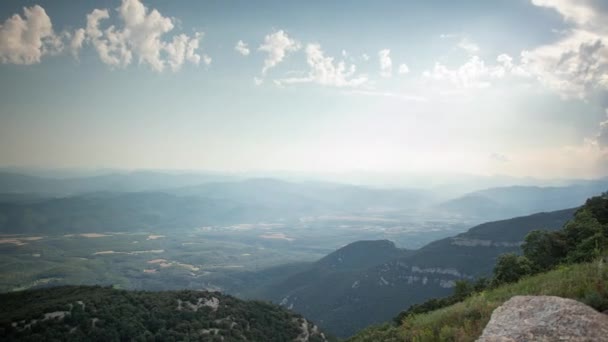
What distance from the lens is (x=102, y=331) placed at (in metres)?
52.2

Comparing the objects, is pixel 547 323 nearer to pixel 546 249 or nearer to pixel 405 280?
pixel 546 249

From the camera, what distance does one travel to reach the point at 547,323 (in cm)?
1103

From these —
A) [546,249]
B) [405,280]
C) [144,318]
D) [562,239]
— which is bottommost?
[405,280]

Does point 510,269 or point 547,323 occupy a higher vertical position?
point 547,323

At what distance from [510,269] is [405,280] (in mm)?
→ 145025

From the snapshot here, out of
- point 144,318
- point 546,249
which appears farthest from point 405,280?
point 546,249

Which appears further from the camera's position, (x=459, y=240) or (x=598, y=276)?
(x=459, y=240)

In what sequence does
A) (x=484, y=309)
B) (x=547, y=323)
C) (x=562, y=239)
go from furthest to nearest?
(x=562, y=239), (x=484, y=309), (x=547, y=323)

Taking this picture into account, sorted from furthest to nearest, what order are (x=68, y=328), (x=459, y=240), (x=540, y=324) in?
(x=459, y=240) < (x=68, y=328) < (x=540, y=324)

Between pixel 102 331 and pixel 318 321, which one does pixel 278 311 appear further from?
pixel 318 321

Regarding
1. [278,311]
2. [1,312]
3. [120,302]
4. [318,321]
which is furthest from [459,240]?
[1,312]

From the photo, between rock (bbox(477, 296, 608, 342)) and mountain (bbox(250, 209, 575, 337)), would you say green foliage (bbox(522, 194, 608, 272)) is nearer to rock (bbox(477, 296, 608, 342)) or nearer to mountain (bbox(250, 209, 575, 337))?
rock (bbox(477, 296, 608, 342))

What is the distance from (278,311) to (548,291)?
220 feet

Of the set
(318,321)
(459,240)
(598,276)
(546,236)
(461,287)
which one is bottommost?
(318,321)
